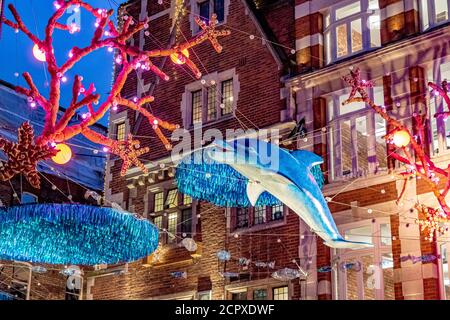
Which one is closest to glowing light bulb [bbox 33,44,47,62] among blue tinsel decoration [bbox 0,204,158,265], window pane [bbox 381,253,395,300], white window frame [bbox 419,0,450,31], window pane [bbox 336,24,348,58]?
blue tinsel decoration [bbox 0,204,158,265]

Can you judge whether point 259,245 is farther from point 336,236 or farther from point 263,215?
point 336,236

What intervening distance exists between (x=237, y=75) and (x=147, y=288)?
5323 mm

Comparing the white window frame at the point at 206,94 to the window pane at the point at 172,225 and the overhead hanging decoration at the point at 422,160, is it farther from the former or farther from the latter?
the overhead hanging decoration at the point at 422,160

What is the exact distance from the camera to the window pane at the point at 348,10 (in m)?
18.5

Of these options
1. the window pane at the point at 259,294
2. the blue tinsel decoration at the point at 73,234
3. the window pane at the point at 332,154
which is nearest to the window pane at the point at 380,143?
the window pane at the point at 332,154

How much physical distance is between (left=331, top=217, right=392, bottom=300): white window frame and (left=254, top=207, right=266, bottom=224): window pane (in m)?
1.99

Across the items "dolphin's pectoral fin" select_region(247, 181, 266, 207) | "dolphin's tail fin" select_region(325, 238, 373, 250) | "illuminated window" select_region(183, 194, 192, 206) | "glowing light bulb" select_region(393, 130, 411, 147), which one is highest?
"illuminated window" select_region(183, 194, 192, 206)

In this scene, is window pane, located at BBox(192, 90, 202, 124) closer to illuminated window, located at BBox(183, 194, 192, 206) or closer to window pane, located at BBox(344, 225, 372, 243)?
illuminated window, located at BBox(183, 194, 192, 206)

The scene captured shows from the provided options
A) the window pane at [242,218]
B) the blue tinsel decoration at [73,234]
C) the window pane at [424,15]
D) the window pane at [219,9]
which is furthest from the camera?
the window pane at [219,9]

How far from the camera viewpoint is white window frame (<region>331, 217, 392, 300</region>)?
1648cm

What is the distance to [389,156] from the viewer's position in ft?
54.7

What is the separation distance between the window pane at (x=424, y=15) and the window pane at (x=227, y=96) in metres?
4.79

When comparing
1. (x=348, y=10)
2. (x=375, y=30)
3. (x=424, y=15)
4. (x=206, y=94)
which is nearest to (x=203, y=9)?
(x=206, y=94)
